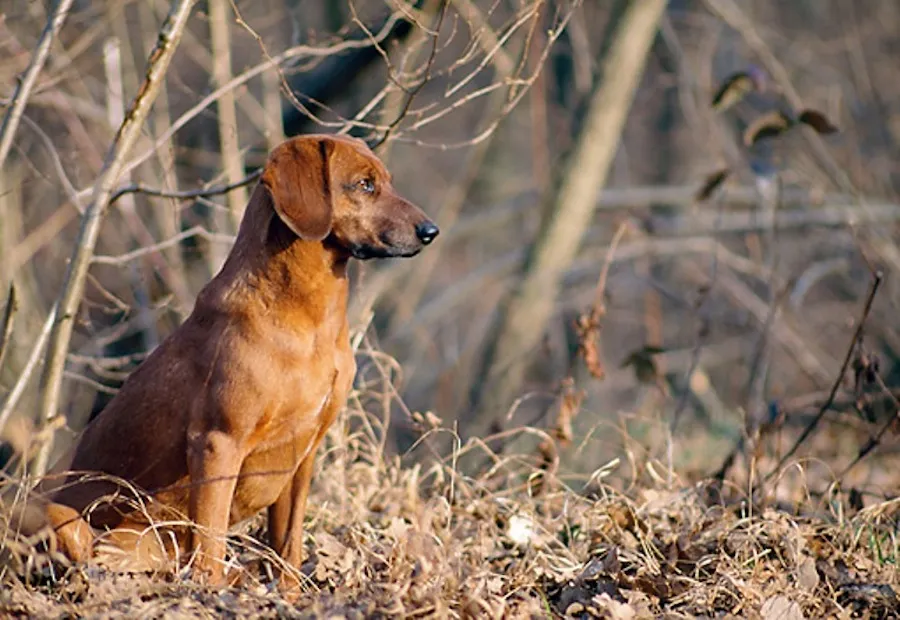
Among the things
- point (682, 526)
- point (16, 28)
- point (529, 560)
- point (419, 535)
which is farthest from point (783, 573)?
point (16, 28)

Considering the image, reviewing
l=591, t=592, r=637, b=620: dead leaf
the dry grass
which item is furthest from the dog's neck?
l=591, t=592, r=637, b=620: dead leaf

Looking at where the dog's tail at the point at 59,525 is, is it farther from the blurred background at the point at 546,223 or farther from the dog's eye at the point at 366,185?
the dog's eye at the point at 366,185

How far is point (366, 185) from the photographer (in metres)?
4.07

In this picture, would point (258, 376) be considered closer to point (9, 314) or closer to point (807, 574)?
point (9, 314)

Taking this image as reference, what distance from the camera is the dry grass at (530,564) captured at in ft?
11.5

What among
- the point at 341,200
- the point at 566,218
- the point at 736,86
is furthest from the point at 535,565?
the point at 566,218

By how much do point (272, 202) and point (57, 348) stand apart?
3.87 feet

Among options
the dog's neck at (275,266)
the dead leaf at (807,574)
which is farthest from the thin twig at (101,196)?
the dead leaf at (807,574)

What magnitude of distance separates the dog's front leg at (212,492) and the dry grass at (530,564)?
0.33 feet

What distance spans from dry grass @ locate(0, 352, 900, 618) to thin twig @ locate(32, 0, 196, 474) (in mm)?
755

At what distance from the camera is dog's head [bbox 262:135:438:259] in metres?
3.88

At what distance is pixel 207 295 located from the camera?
4023 millimetres

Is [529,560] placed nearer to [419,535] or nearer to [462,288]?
[419,535]

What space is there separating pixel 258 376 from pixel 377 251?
0.59 meters
